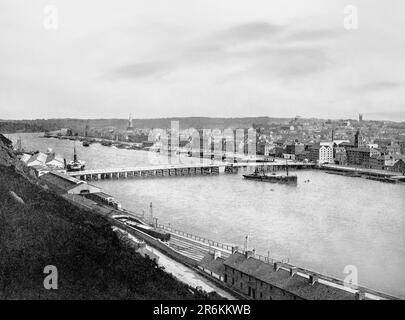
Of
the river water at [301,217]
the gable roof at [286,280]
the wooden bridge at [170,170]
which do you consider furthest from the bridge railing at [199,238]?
the wooden bridge at [170,170]

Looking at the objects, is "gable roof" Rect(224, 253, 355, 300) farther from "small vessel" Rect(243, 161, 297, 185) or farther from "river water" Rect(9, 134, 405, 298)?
"small vessel" Rect(243, 161, 297, 185)

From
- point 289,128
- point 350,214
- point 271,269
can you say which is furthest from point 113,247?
point 289,128

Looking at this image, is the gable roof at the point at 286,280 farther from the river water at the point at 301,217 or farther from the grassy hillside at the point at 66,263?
the river water at the point at 301,217

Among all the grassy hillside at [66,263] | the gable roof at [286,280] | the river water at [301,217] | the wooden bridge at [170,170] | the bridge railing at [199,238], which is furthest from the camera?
the wooden bridge at [170,170]

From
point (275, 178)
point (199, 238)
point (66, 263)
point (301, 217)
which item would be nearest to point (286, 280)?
point (66, 263)

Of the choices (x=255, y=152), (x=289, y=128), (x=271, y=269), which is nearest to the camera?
(x=271, y=269)

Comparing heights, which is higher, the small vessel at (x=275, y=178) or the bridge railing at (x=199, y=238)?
the small vessel at (x=275, y=178)
